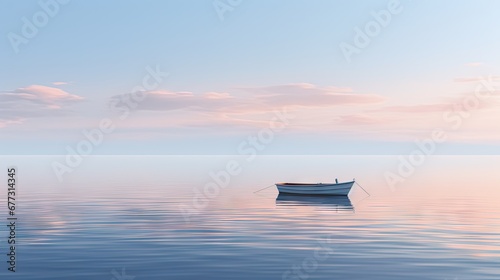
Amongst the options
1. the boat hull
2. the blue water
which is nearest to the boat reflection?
the blue water

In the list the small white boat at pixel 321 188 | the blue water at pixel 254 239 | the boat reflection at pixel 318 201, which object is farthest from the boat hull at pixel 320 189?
the blue water at pixel 254 239

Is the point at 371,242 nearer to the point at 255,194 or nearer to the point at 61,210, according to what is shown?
the point at 61,210

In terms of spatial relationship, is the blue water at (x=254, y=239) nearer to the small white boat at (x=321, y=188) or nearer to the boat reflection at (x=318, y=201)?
the boat reflection at (x=318, y=201)

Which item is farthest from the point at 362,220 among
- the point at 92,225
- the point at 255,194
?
the point at 255,194

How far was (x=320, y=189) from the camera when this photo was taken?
277ft

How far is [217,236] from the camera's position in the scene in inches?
1673

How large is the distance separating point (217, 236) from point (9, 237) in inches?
554

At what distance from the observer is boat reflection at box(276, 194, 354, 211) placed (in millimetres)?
70219

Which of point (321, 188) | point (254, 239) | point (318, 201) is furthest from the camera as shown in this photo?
point (321, 188)

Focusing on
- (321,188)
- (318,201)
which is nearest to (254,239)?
(318,201)

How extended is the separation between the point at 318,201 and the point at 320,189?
6654mm

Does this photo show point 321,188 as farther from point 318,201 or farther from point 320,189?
point 318,201

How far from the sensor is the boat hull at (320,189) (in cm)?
8375

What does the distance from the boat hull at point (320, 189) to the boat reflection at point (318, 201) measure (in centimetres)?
60
